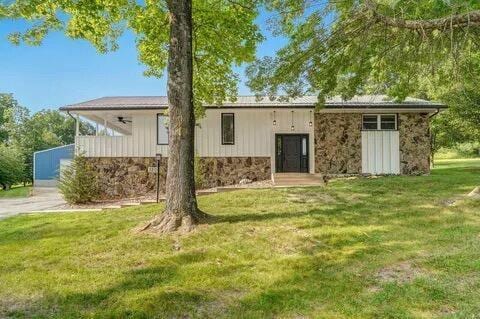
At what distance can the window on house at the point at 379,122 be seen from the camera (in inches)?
635

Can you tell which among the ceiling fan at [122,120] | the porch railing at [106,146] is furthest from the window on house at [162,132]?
the ceiling fan at [122,120]

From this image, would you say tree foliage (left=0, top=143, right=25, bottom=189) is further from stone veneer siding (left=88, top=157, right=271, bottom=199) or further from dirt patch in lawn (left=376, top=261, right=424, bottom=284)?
dirt patch in lawn (left=376, top=261, right=424, bottom=284)

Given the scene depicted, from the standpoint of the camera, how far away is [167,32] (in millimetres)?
10195

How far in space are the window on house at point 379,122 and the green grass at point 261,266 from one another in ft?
25.3

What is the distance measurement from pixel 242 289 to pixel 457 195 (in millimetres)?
7742

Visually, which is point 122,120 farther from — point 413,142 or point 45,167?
point 413,142

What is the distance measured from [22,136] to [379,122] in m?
38.7

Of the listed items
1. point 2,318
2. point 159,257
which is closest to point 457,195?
point 159,257

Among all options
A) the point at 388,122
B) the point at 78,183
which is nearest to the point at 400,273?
the point at 78,183

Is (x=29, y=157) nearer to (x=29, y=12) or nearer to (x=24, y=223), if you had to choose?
(x=24, y=223)

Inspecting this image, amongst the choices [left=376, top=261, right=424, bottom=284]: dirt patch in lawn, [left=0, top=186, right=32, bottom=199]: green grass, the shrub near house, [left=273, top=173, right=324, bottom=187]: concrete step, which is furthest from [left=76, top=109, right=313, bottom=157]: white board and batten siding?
[left=376, top=261, right=424, bottom=284]: dirt patch in lawn

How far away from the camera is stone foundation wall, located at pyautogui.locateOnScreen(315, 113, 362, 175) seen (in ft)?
53.0

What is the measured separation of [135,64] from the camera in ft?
42.2

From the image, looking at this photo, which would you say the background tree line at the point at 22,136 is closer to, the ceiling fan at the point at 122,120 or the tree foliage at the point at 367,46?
the ceiling fan at the point at 122,120
